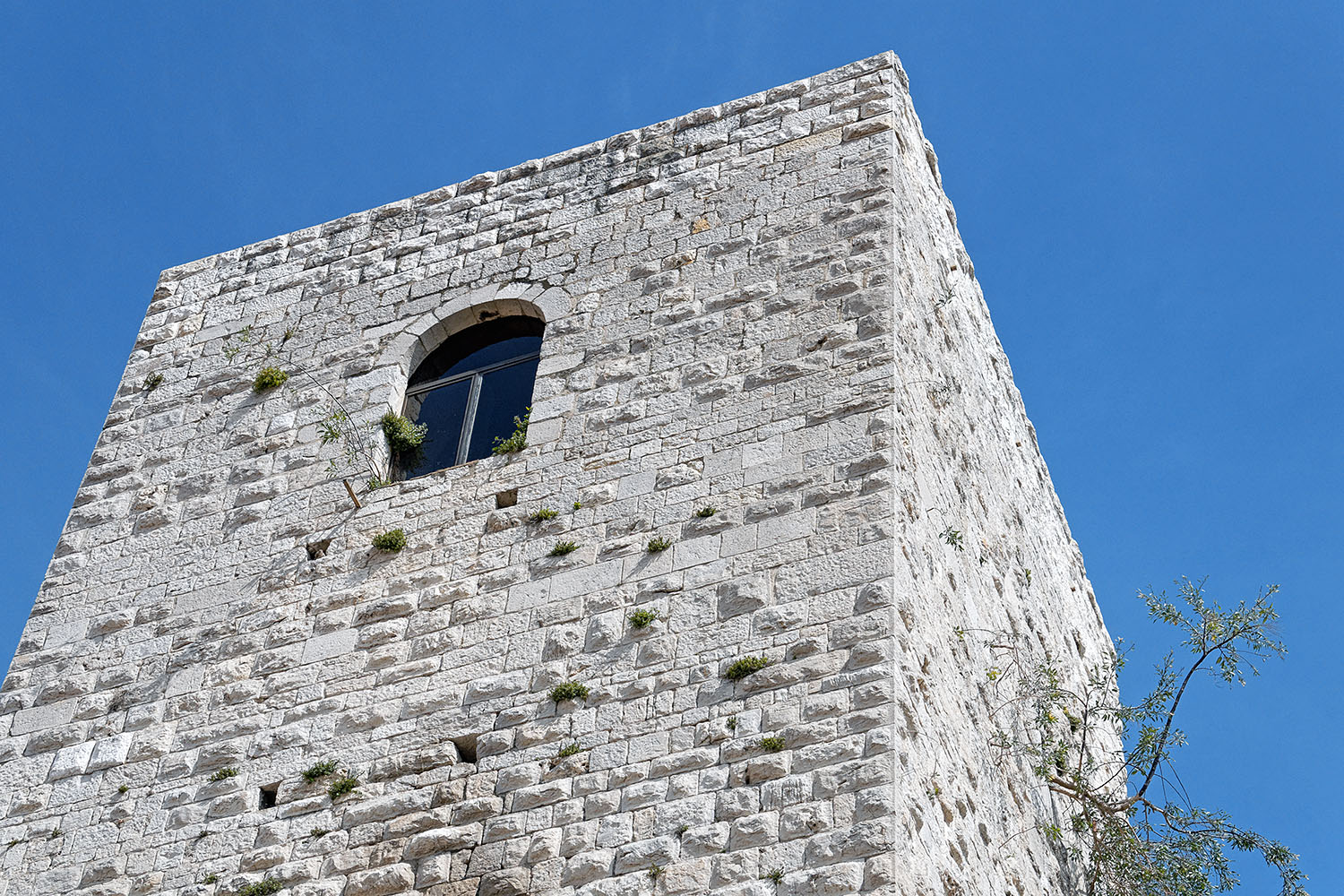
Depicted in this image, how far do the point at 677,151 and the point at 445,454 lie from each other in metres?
2.56

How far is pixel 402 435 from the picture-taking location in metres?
10.8

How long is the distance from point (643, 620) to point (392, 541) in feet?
6.15

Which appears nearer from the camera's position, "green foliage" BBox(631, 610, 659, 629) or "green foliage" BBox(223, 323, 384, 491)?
"green foliage" BBox(631, 610, 659, 629)

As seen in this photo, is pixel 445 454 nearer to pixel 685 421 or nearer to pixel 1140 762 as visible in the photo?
pixel 685 421

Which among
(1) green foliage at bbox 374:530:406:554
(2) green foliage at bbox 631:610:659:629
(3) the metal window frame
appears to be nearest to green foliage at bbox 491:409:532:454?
(3) the metal window frame

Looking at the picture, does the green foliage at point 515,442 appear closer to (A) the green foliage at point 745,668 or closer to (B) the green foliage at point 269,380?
(B) the green foliage at point 269,380

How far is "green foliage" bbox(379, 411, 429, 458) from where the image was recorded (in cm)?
1077

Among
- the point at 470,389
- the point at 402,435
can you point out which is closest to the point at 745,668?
the point at 402,435

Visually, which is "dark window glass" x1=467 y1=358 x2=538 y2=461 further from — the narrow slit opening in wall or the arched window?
the narrow slit opening in wall

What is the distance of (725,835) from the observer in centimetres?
765

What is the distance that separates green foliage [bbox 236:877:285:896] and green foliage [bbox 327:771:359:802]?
1.57ft

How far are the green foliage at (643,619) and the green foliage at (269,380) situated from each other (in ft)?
12.3

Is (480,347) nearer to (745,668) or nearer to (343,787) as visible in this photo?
(343,787)

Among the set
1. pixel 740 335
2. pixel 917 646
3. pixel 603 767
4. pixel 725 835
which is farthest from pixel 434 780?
pixel 740 335
